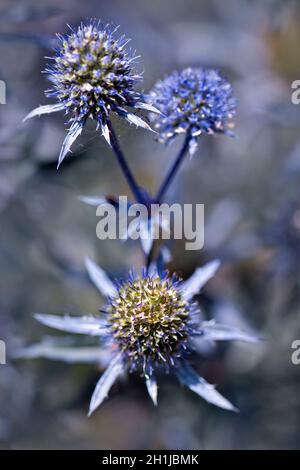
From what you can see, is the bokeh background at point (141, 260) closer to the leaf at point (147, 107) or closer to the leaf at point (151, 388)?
the leaf at point (151, 388)

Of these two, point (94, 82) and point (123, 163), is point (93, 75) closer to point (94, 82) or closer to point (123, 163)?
point (94, 82)

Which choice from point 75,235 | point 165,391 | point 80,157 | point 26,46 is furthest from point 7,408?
point 26,46

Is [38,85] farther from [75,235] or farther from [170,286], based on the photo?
[170,286]

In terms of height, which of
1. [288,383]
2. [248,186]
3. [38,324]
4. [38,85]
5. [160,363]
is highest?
[38,85]
